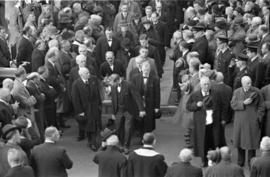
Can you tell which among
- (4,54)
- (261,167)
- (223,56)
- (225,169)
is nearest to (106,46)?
(4,54)

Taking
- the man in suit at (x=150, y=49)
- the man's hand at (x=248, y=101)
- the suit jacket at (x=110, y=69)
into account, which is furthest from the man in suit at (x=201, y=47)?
the man's hand at (x=248, y=101)

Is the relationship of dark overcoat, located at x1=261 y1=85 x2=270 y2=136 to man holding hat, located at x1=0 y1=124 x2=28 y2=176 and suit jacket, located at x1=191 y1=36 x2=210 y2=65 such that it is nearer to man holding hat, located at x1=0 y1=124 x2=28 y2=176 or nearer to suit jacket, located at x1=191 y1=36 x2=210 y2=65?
suit jacket, located at x1=191 y1=36 x2=210 y2=65

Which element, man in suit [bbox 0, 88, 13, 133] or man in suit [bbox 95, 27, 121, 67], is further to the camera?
man in suit [bbox 95, 27, 121, 67]

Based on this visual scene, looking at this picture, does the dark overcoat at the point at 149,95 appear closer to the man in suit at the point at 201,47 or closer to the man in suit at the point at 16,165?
the man in suit at the point at 201,47

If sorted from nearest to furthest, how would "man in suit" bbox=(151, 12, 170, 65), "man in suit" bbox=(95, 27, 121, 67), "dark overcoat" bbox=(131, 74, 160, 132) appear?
"dark overcoat" bbox=(131, 74, 160, 132) < "man in suit" bbox=(95, 27, 121, 67) < "man in suit" bbox=(151, 12, 170, 65)

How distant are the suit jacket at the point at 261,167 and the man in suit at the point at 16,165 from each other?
3.96 metres

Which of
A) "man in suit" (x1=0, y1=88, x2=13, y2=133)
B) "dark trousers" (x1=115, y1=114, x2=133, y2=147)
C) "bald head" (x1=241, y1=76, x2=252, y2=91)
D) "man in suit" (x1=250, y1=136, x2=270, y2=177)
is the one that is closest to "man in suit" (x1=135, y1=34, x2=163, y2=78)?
"dark trousers" (x1=115, y1=114, x2=133, y2=147)

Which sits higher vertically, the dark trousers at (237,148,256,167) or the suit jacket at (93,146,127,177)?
the suit jacket at (93,146,127,177)

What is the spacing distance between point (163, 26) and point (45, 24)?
3442 millimetres

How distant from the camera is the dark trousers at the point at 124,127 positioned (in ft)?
70.3

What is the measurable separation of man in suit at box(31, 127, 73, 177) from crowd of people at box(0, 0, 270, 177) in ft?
0.06

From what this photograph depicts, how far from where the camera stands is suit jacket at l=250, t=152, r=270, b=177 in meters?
17.2

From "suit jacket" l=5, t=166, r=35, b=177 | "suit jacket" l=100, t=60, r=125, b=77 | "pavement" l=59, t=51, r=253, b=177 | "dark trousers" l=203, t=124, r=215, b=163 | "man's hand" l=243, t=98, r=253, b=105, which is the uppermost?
"suit jacket" l=100, t=60, r=125, b=77

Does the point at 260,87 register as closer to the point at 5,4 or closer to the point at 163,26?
the point at 163,26
